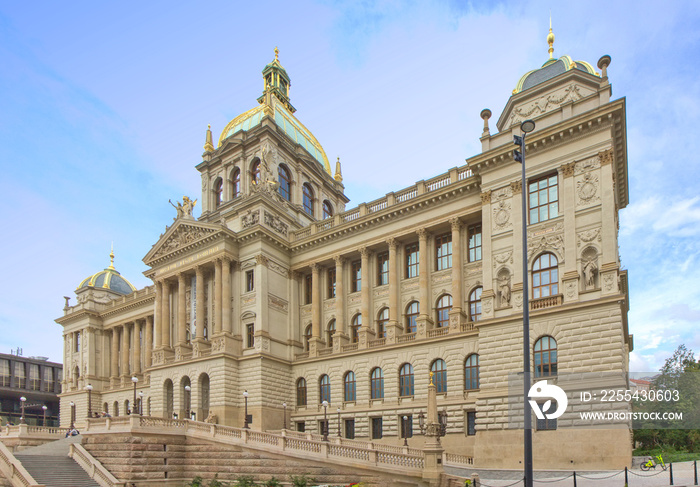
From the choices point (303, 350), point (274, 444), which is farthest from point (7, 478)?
point (303, 350)

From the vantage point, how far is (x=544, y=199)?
3744 cm

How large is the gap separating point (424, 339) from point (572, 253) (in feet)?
41.2

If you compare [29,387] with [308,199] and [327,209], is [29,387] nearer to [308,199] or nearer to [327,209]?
[327,209]

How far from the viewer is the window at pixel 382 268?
4844 centimetres

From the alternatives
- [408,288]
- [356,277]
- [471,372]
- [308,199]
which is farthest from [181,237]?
[471,372]

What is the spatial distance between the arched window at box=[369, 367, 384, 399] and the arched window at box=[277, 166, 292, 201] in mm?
23295

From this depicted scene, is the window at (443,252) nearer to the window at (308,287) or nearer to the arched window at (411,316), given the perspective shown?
the arched window at (411,316)

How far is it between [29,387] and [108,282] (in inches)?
1402

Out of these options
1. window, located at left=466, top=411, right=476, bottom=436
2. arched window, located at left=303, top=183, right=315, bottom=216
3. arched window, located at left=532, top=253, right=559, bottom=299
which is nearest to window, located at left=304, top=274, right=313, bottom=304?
arched window, located at left=303, top=183, right=315, bottom=216

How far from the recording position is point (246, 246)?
5150cm

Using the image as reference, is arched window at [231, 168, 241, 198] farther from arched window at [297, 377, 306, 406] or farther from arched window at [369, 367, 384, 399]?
arched window at [369, 367, 384, 399]

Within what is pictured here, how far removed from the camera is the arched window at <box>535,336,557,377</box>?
112 ft

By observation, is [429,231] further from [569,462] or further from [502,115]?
[569,462]

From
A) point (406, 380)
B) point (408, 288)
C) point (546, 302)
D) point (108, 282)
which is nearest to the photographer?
point (546, 302)
